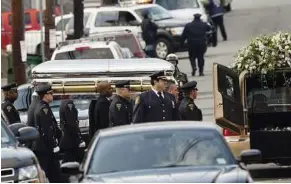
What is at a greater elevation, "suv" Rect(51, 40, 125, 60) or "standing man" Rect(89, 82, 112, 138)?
"standing man" Rect(89, 82, 112, 138)

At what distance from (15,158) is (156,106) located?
4.07 m

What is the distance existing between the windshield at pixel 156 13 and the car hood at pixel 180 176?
31130mm

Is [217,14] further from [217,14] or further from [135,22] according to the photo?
[135,22]

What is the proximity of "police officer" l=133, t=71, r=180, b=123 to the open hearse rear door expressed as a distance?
217 centimetres

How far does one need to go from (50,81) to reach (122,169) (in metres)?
9.28

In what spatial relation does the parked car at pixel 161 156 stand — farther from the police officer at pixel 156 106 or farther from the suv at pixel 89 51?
the suv at pixel 89 51

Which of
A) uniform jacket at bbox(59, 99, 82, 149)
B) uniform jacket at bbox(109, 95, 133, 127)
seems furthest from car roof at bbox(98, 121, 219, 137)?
uniform jacket at bbox(59, 99, 82, 149)

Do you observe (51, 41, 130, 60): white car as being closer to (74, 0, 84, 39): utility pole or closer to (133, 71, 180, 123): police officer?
(133, 71, 180, 123): police officer

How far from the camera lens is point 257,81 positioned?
20828 mm

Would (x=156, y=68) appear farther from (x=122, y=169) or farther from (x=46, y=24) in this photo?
(x=46, y=24)

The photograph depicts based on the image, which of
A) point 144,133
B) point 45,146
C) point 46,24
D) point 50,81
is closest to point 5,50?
point 46,24

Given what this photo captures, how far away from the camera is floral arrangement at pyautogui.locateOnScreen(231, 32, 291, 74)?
20922 millimetres

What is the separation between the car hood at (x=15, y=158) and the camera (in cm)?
1402

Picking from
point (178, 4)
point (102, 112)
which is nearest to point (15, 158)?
point (102, 112)
